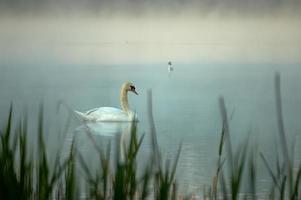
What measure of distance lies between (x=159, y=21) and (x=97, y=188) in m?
6.83

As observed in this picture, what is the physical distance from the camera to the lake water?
360 centimetres

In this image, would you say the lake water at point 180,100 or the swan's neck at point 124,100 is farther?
the swan's neck at point 124,100

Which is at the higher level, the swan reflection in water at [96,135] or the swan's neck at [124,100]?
the swan's neck at [124,100]

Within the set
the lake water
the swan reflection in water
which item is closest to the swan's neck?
the lake water

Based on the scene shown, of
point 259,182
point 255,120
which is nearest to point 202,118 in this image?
point 255,120

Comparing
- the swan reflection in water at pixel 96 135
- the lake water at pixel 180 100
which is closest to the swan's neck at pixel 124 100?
the lake water at pixel 180 100

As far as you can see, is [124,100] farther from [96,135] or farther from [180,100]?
[96,135]

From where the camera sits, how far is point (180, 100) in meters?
6.06

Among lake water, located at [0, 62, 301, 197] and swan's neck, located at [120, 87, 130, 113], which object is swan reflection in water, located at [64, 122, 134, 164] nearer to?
lake water, located at [0, 62, 301, 197]

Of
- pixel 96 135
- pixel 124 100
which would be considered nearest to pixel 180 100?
pixel 124 100

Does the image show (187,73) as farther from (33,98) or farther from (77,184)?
(77,184)

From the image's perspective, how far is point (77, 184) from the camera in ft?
4.94

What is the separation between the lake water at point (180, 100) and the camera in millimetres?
3598

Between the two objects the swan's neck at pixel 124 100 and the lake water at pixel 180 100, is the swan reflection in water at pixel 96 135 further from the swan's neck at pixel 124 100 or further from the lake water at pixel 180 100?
the swan's neck at pixel 124 100
